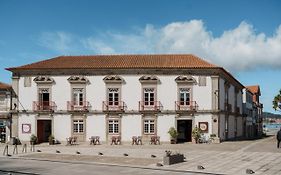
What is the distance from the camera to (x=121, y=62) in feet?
139

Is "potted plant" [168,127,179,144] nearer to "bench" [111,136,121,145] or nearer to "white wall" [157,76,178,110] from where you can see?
"white wall" [157,76,178,110]

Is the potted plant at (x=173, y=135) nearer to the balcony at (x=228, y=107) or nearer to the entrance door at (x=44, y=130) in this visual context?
the balcony at (x=228, y=107)

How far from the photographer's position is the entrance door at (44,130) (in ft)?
140

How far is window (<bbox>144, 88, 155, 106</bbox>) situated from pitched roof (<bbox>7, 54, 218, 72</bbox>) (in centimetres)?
224

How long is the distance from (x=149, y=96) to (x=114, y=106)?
3504mm

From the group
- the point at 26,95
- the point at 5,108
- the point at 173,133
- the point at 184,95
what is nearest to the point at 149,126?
the point at 173,133

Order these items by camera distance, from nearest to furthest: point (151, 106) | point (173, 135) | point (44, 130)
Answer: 1. point (173, 135)
2. point (151, 106)
3. point (44, 130)

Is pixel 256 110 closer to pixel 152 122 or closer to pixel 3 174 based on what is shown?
pixel 152 122

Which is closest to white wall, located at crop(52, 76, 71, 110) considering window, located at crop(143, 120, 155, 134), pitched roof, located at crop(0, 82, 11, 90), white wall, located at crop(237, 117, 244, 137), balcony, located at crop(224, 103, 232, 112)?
pitched roof, located at crop(0, 82, 11, 90)

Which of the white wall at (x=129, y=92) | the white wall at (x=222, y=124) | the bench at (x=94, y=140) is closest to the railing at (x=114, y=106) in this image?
the white wall at (x=129, y=92)

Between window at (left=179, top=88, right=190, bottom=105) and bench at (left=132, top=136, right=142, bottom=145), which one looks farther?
window at (left=179, top=88, right=190, bottom=105)

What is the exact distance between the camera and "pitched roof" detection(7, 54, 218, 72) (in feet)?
135

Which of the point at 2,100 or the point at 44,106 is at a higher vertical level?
the point at 2,100

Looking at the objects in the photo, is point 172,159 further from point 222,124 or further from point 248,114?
point 248,114
